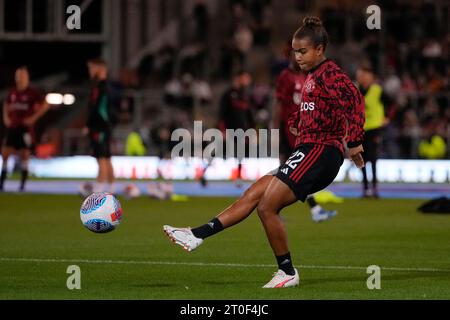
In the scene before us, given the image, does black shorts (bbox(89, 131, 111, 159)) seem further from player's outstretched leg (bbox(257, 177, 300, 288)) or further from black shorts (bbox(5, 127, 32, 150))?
player's outstretched leg (bbox(257, 177, 300, 288))

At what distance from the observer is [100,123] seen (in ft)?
70.4

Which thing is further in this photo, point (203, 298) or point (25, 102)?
point (25, 102)

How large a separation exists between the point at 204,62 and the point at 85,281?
25.3m

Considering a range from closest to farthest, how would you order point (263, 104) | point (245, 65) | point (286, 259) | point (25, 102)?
point (286, 259)
point (25, 102)
point (263, 104)
point (245, 65)

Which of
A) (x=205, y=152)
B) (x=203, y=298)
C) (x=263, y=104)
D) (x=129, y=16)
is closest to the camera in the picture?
(x=203, y=298)

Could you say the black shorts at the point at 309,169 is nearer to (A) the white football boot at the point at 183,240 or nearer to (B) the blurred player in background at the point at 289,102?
(A) the white football boot at the point at 183,240

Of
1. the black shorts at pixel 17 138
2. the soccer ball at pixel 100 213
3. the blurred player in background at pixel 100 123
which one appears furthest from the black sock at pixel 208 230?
the black shorts at pixel 17 138

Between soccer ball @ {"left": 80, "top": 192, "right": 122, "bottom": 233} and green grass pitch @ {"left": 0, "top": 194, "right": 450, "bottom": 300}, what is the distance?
44 centimetres

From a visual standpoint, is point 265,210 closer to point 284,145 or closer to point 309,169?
point 309,169

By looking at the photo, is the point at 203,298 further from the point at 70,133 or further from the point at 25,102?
the point at 70,133

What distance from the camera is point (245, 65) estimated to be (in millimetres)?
35688

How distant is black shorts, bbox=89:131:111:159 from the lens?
21281 mm

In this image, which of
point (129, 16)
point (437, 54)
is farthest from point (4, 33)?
point (437, 54)

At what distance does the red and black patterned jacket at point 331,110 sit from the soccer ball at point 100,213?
7.53 feet
